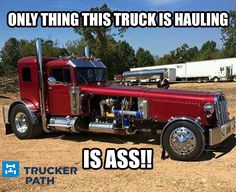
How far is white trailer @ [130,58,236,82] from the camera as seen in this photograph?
2131 inches

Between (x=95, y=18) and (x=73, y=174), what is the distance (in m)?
7.80

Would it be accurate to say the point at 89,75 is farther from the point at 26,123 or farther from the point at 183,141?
the point at 183,141

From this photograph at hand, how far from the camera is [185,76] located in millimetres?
62250

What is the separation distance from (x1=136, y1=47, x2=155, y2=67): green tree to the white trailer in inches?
2048

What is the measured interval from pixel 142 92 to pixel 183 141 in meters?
1.76

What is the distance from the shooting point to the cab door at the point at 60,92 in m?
11.0

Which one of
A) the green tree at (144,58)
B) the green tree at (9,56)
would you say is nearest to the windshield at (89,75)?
the green tree at (9,56)

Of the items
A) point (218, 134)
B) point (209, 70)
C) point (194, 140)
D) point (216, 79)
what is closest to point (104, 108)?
point (194, 140)

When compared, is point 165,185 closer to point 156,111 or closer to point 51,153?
point 156,111

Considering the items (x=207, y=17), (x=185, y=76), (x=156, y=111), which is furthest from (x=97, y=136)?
(x=185, y=76)

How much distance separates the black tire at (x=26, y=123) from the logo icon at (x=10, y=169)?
8.63 ft

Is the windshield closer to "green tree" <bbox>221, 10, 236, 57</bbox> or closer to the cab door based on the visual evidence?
the cab door

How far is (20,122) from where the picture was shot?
39.2ft

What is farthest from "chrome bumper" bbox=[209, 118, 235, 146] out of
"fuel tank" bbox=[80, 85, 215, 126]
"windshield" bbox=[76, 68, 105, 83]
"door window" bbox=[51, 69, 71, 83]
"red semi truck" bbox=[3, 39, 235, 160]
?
"door window" bbox=[51, 69, 71, 83]
